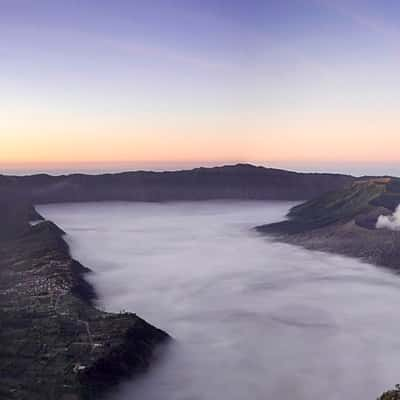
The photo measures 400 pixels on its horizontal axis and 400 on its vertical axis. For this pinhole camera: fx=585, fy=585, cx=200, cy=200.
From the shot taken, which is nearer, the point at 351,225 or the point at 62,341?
the point at 62,341

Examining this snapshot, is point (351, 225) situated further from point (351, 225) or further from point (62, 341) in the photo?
point (62, 341)

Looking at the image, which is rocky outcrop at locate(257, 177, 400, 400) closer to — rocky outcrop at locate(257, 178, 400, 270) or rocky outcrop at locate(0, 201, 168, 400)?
rocky outcrop at locate(257, 178, 400, 270)

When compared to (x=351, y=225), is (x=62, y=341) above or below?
below

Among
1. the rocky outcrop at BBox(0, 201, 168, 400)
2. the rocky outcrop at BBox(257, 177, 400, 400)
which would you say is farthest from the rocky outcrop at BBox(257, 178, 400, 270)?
the rocky outcrop at BBox(0, 201, 168, 400)

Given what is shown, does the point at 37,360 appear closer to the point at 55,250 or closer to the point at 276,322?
the point at 276,322

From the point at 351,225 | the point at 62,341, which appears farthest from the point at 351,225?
the point at 62,341

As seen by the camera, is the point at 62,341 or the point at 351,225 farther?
the point at 351,225

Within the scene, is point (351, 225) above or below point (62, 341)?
above

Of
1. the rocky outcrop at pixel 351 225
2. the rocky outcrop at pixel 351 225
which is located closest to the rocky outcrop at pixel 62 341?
the rocky outcrop at pixel 351 225
